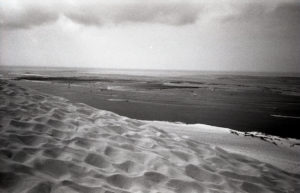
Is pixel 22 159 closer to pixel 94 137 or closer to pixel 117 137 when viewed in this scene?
pixel 94 137

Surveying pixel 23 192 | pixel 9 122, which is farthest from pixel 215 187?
pixel 9 122

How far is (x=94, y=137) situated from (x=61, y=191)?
154 centimetres

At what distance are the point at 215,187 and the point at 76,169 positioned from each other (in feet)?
5.41

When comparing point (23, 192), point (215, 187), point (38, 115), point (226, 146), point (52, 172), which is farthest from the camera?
point (226, 146)

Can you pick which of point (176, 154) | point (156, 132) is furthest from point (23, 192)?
point (156, 132)

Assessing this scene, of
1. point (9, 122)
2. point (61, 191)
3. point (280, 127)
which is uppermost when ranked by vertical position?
point (9, 122)

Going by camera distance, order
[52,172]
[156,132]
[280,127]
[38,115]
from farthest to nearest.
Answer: [280,127]
[156,132]
[38,115]
[52,172]

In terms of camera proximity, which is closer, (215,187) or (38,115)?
(215,187)

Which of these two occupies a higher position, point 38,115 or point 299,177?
point 38,115

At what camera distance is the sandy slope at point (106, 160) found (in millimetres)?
2617

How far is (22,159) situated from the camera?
9.17 feet

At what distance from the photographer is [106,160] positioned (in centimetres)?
323

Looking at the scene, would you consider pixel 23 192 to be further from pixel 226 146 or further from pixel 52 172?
pixel 226 146

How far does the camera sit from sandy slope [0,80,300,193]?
2617mm
